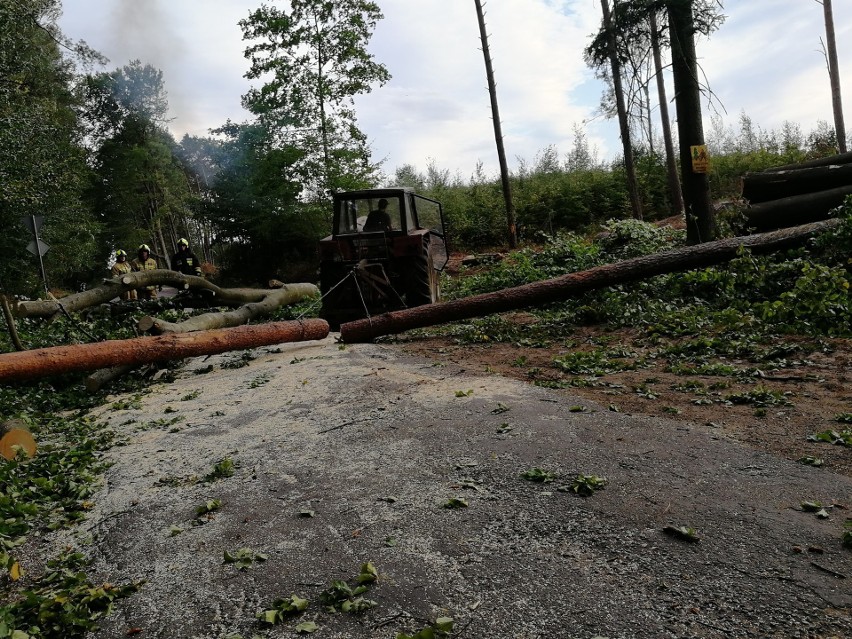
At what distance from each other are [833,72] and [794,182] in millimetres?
11561

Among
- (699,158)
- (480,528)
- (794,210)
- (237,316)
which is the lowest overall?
(480,528)

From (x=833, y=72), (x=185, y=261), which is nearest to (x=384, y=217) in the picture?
(x=185, y=261)

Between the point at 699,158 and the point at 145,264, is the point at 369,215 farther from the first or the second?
the point at 145,264

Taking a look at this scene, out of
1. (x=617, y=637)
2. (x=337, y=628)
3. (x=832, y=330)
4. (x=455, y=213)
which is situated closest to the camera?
(x=617, y=637)

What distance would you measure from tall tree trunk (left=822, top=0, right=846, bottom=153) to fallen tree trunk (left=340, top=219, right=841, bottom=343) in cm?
1231

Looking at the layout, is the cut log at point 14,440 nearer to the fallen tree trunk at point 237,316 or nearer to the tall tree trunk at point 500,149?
the fallen tree trunk at point 237,316

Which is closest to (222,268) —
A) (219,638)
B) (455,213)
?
(455,213)

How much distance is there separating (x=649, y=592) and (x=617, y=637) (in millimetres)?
290

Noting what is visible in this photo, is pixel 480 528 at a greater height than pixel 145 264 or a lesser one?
lesser

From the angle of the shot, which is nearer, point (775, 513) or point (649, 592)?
point (649, 592)

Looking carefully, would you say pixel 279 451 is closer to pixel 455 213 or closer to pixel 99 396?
pixel 99 396

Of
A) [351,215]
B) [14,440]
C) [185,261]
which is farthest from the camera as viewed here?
[185,261]

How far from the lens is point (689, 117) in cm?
919

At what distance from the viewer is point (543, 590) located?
2176 mm
